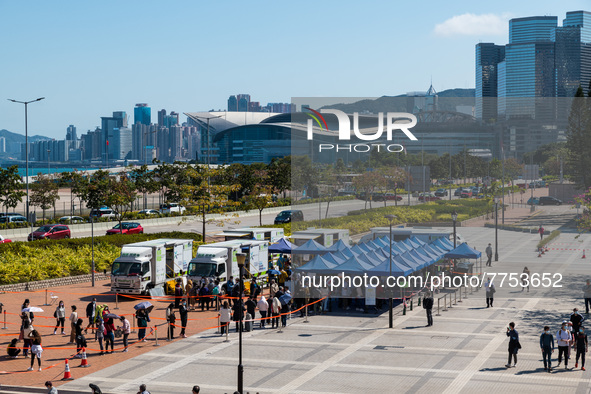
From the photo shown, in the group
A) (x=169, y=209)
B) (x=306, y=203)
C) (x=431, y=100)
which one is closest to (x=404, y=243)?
(x=306, y=203)

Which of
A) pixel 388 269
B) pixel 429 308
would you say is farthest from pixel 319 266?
pixel 429 308

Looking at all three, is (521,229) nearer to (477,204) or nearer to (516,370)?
(477,204)

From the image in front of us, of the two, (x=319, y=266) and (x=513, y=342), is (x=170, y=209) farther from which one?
(x=513, y=342)

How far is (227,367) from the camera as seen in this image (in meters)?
24.4

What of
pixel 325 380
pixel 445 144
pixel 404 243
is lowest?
pixel 325 380

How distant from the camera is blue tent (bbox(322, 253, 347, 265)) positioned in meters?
35.5

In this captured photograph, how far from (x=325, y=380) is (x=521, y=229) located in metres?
28.7

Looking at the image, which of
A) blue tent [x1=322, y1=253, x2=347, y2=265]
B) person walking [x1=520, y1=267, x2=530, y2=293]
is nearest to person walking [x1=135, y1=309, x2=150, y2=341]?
blue tent [x1=322, y1=253, x2=347, y2=265]

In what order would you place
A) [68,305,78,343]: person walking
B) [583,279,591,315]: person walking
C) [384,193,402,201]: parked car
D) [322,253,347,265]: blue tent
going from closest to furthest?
[68,305,78,343]: person walking, [583,279,591,315]: person walking, [322,253,347,265]: blue tent, [384,193,402,201]: parked car

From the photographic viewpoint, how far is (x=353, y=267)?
34062 mm

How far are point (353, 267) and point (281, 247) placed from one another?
33.4 feet

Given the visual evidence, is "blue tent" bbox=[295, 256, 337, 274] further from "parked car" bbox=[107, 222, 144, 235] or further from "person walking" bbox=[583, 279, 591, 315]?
"parked car" bbox=[107, 222, 144, 235]

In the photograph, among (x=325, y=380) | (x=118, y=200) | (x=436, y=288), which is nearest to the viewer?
(x=325, y=380)

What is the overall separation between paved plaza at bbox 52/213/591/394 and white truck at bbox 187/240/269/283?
22.8 ft
